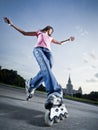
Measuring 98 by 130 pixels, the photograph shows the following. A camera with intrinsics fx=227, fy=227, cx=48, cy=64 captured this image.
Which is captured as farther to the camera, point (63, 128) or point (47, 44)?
point (47, 44)

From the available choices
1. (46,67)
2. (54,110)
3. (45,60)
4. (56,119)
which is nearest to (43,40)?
(45,60)

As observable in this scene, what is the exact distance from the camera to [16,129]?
2.54m

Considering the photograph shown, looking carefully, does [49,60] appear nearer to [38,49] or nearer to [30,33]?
[38,49]

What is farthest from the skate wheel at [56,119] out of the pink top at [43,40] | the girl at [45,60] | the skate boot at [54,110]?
the pink top at [43,40]

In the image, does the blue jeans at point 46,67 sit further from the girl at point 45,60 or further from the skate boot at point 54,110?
the skate boot at point 54,110

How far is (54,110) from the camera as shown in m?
3.32

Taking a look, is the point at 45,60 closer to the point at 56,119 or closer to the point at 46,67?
the point at 46,67

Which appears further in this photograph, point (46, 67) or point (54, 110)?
point (46, 67)

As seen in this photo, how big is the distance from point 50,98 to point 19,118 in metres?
0.63

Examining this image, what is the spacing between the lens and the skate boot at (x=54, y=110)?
313 centimetres

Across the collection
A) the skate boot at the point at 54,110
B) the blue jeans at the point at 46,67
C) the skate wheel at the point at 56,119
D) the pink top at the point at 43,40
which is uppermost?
the pink top at the point at 43,40

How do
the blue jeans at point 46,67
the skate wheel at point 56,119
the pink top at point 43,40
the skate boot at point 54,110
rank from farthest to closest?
the pink top at point 43,40, the blue jeans at point 46,67, the skate wheel at point 56,119, the skate boot at point 54,110

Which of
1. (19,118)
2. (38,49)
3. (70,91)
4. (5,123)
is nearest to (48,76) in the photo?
(38,49)

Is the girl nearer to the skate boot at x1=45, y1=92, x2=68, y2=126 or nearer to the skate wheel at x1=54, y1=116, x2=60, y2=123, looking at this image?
the skate boot at x1=45, y1=92, x2=68, y2=126
